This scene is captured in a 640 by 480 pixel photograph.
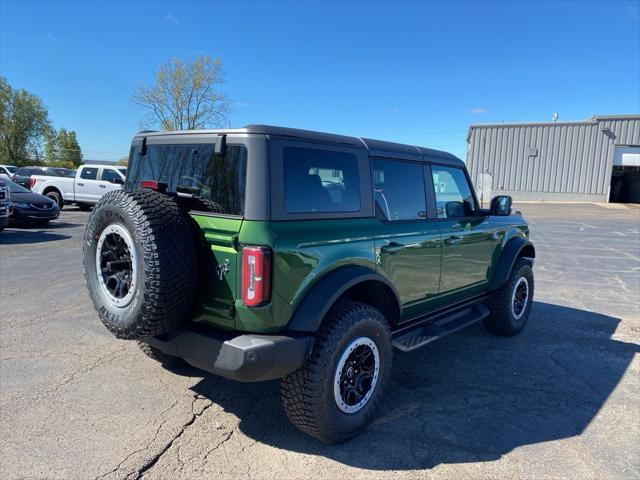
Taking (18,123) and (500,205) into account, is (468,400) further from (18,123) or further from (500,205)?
(18,123)

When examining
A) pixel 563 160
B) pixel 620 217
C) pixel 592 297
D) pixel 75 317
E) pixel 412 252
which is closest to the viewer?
pixel 412 252

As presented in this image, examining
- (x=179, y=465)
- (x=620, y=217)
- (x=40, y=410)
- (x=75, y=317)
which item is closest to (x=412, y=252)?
(x=179, y=465)

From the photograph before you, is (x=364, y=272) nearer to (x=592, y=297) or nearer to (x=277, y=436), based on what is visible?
(x=277, y=436)

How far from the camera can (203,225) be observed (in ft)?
9.07

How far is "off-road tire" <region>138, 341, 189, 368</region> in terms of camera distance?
383cm

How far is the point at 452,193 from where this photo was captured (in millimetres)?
4527

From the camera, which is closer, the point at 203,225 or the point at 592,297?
the point at 203,225

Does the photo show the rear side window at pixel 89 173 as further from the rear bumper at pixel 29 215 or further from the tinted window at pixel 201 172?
the tinted window at pixel 201 172

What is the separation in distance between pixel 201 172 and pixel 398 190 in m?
1.62

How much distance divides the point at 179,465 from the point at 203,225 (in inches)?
56.5

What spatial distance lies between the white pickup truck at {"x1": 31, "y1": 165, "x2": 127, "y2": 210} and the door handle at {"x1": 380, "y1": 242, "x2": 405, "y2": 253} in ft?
53.6

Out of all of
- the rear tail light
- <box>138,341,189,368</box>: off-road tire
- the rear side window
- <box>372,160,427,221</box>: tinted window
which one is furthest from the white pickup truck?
the rear tail light

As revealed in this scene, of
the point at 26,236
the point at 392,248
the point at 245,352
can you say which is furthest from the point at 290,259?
the point at 26,236

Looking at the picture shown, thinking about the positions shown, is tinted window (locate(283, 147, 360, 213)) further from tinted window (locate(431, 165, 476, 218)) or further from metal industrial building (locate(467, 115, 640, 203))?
metal industrial building (locate(467, 115, 640, 203))
